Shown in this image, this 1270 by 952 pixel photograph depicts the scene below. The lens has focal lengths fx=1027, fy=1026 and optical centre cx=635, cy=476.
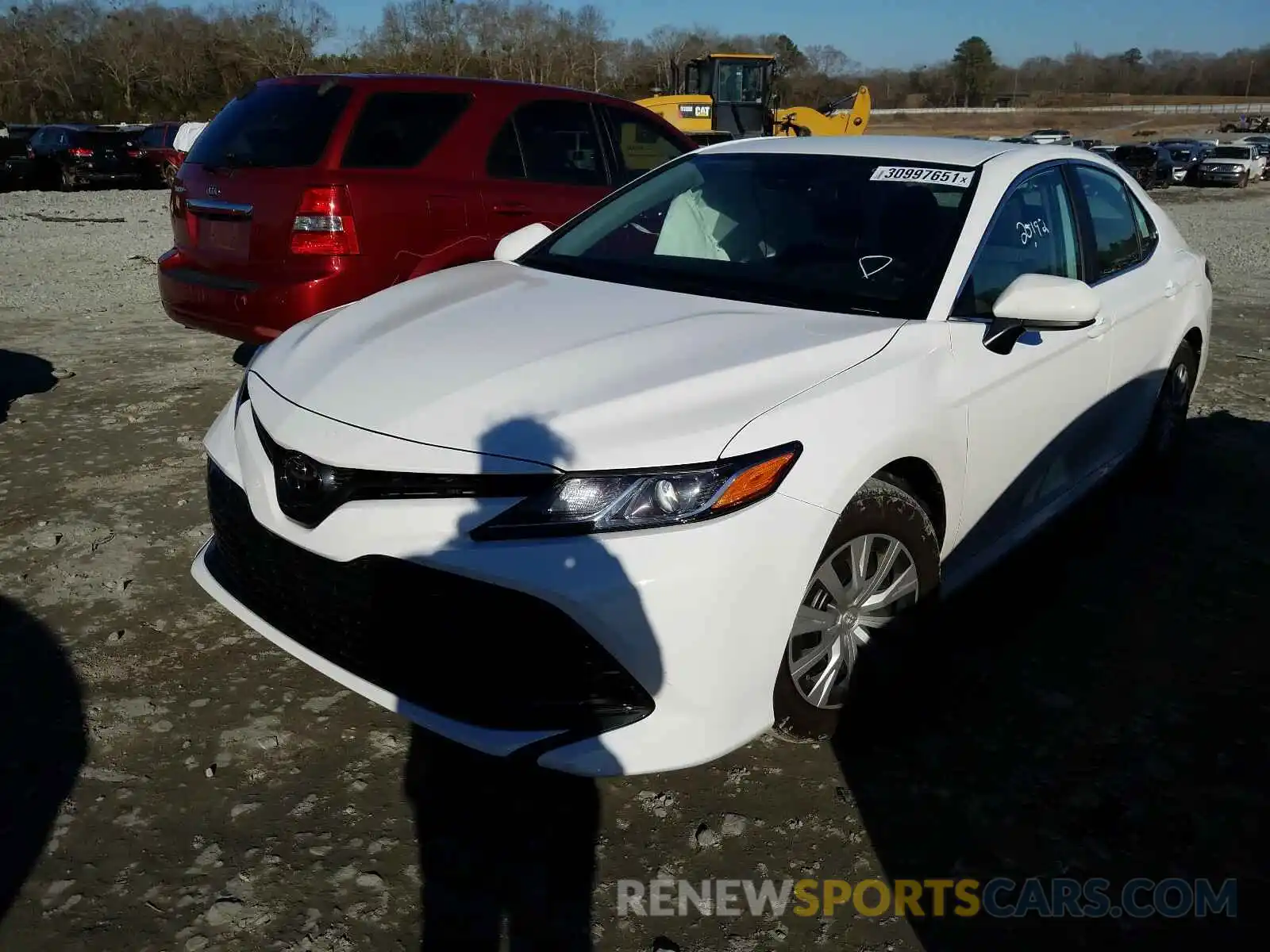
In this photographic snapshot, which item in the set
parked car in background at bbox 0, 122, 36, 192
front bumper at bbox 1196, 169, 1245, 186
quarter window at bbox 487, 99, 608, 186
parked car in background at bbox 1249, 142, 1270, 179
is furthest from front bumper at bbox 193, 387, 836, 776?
parked car in background at bbox 1249, 142, 1270, 179

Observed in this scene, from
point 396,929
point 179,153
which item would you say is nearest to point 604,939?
point 396,929

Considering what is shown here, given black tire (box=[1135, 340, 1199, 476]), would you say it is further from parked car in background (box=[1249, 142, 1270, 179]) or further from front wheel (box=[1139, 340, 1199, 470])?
parked car in background (box=[1249, 142, 1270, 179])

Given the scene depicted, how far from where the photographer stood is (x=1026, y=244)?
11.3 ft

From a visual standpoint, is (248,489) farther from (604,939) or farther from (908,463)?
(908,463)

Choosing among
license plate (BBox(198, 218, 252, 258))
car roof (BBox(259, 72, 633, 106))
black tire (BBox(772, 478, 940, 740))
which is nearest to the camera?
black tire (BBox(772, 478, 940, 740))

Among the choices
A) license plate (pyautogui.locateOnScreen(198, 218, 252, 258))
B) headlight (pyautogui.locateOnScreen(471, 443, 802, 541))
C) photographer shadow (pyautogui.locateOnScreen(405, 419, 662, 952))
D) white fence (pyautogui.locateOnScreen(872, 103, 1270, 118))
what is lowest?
photographer shadow (pyautogui.locateOnScreen(405, 419, 662, 952))

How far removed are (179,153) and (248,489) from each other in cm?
2092

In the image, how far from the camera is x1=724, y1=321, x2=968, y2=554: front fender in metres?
2.37

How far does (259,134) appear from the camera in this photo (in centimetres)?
533

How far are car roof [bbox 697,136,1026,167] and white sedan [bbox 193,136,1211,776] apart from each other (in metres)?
0.03

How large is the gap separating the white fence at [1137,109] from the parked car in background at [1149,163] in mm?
55734

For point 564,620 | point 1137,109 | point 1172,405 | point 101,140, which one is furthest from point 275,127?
point 1137,109

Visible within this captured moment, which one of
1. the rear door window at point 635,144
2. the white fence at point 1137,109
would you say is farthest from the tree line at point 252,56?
the rear door window at point 635,144

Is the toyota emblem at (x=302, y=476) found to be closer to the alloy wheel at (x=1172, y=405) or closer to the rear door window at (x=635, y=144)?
the alloy wheel at (x=1172, y=405)
